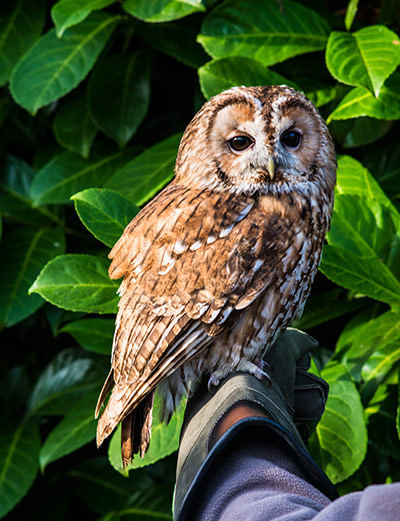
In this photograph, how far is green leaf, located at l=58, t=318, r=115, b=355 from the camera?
1840 millimetres

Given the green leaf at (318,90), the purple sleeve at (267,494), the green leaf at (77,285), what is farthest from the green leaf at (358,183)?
the purple sleeve at (267,494)

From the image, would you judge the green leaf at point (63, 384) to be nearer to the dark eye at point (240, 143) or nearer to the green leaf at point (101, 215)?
the green leaf at point (101, 215)

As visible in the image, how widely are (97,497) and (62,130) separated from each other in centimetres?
127

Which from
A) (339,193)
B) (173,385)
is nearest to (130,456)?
(173,385)

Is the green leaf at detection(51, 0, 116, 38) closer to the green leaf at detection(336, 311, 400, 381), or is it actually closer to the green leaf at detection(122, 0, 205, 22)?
the green leaf at detection(122, 0, 205, 22)

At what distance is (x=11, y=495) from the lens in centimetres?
208

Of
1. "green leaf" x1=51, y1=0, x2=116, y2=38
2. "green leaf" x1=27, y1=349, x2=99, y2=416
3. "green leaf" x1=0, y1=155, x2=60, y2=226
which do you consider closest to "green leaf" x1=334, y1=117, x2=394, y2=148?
"green leaf" x1=51, y1=0, x2=116, y2=38

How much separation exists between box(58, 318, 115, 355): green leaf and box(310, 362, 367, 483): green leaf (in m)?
0.63

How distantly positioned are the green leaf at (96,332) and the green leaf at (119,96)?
1.92 feet

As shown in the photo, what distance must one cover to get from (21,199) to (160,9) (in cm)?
84

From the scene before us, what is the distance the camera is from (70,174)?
209 cm

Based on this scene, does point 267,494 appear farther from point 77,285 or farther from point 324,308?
point 324,308

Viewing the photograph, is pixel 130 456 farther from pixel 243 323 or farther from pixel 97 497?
pixel 97 497

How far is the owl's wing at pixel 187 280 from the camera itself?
129 centimetres
